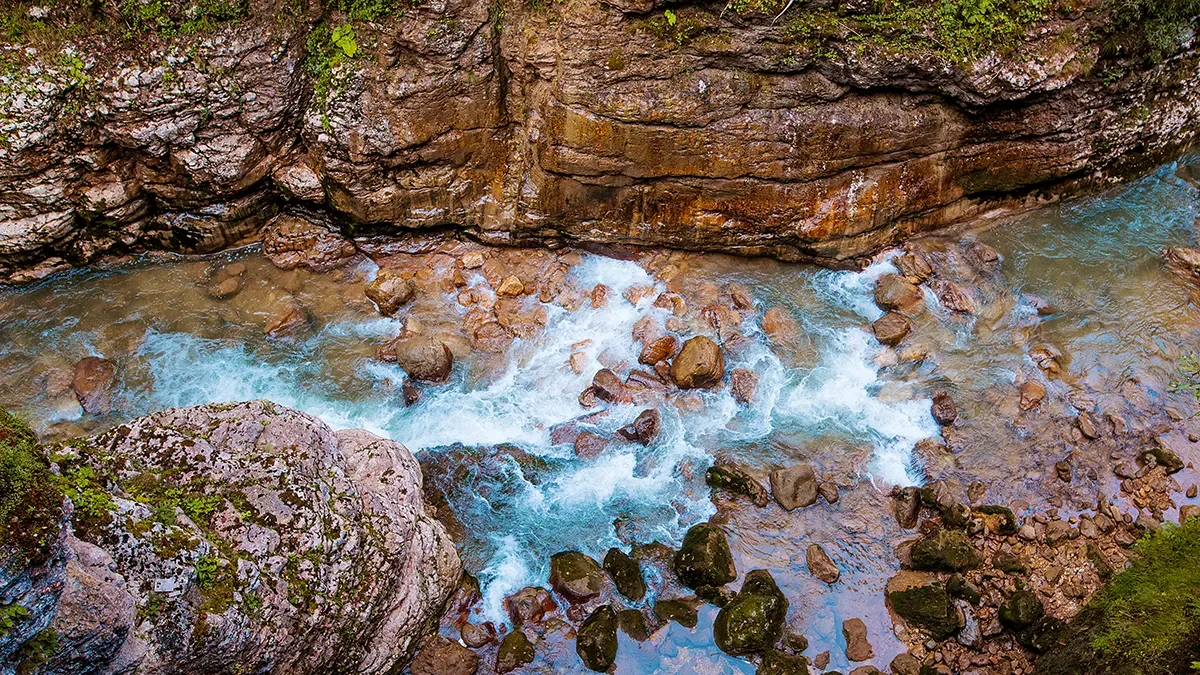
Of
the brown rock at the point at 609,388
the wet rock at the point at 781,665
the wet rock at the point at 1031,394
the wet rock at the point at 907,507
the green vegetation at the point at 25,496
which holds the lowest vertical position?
the wet rock at the point at 781,665

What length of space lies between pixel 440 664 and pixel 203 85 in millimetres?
10015

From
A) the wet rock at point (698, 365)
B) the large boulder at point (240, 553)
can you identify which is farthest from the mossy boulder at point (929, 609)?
the large boulder at point (240, 553)

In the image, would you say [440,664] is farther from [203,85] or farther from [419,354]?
[203,85]

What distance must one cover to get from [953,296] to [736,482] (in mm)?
5864

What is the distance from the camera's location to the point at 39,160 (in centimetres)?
1252

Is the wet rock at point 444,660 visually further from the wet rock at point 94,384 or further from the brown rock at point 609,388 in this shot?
the wet rock at point 94,384

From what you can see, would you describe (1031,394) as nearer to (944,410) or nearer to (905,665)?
(944,410)

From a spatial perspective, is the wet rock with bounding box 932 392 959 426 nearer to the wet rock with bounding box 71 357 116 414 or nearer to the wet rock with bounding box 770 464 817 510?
the wet rock with bounding box 770 464 817 510

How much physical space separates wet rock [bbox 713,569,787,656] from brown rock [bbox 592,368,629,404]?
3.91 metres

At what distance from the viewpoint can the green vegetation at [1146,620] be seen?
7.66 m

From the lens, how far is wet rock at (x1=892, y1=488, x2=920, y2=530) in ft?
37.4

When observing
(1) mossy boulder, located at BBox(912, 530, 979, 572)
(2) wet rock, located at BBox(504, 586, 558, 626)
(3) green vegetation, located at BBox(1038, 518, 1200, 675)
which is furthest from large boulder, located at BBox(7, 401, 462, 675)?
(3) green vegetation, located at BBox(1038, 518, 1200, 675)

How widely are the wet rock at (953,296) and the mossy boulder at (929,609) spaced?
18.4ft

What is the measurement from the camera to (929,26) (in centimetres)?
1253
